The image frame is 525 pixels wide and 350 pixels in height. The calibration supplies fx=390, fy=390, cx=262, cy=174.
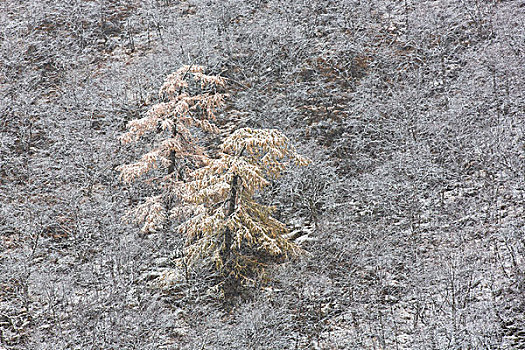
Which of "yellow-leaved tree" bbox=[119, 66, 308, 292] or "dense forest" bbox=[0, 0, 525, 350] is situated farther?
"yellow-leaved tree" bbox=[119, 66, 308, 292]

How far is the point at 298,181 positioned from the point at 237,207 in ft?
14.6

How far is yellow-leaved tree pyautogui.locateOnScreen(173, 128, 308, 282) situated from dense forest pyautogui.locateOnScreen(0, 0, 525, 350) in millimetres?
321

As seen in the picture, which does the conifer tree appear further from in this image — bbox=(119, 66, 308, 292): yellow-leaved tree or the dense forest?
the dense forest

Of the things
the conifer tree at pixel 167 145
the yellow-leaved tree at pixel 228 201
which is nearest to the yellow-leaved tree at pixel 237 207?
the yellow-leaved tree at pixel 228 201

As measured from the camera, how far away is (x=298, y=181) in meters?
15.5

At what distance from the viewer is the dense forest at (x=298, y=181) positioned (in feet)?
34.4

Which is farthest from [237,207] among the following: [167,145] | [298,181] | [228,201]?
[298,181]

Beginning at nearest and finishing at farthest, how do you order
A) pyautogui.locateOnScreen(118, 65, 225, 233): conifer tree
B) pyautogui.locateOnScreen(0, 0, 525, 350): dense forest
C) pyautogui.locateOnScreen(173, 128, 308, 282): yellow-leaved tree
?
pyautogui.locateOnScreen(0, 0, 525, 350): dense forest
pyautogui.locateOnScreen(173, 128, 308, 282): yellow-leaved tree
pyautogui.locateOnScreen(118, 65, 225, 233): conifer tree

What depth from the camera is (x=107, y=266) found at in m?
13.3

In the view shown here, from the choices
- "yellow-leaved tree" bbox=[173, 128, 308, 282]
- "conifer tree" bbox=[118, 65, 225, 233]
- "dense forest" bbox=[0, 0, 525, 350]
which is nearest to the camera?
"dense forest" bbox=[0, 0, 525, 350]

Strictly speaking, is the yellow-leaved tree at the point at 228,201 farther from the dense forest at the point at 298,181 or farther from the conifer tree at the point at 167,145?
the dense forest at the point at 298,181

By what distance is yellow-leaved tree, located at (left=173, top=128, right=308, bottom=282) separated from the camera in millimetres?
11273

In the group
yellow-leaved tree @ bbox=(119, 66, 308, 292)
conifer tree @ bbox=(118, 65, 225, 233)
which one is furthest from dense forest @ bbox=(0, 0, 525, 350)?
conifer tree @ bbox=(118, 65, 225, 233)

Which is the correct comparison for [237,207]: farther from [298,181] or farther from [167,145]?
[298,181]
